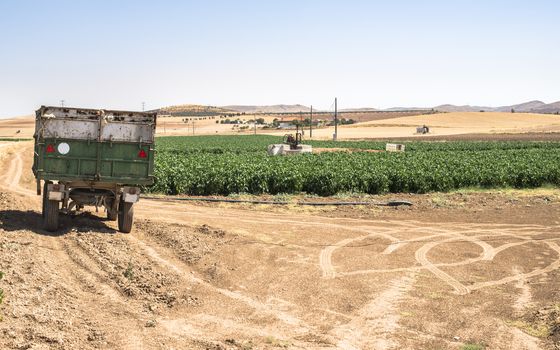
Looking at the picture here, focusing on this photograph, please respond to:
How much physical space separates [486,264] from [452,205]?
10590 mm

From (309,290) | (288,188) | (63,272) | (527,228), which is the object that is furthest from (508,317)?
(288,188)

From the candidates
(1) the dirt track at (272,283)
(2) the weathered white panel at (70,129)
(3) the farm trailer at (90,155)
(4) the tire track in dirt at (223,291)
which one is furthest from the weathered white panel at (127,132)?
(4) the tire track in dirt at (223,291)

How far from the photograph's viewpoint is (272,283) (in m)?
13.3

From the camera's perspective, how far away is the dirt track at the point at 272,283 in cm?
995

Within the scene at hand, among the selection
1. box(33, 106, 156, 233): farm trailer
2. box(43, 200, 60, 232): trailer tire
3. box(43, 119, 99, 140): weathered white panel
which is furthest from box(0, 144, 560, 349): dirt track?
box(43, 119, 99, 140): weathered white panel

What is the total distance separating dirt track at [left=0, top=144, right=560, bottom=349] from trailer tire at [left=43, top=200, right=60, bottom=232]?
257 millimetres

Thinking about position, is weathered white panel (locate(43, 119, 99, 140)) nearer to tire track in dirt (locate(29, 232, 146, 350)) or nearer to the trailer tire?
the trailer tire

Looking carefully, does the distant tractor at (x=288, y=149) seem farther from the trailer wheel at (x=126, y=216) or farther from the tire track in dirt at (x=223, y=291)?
the tire track in dirt at (x=223, y=291)

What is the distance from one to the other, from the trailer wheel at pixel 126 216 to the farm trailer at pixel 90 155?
279 mm

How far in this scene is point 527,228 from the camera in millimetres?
21297

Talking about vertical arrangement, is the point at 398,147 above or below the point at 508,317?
above

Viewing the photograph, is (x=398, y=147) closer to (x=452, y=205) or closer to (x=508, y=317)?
(x=452, y=205)

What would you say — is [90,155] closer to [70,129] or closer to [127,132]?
[70,129]

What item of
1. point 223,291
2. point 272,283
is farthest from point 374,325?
point 223,291
